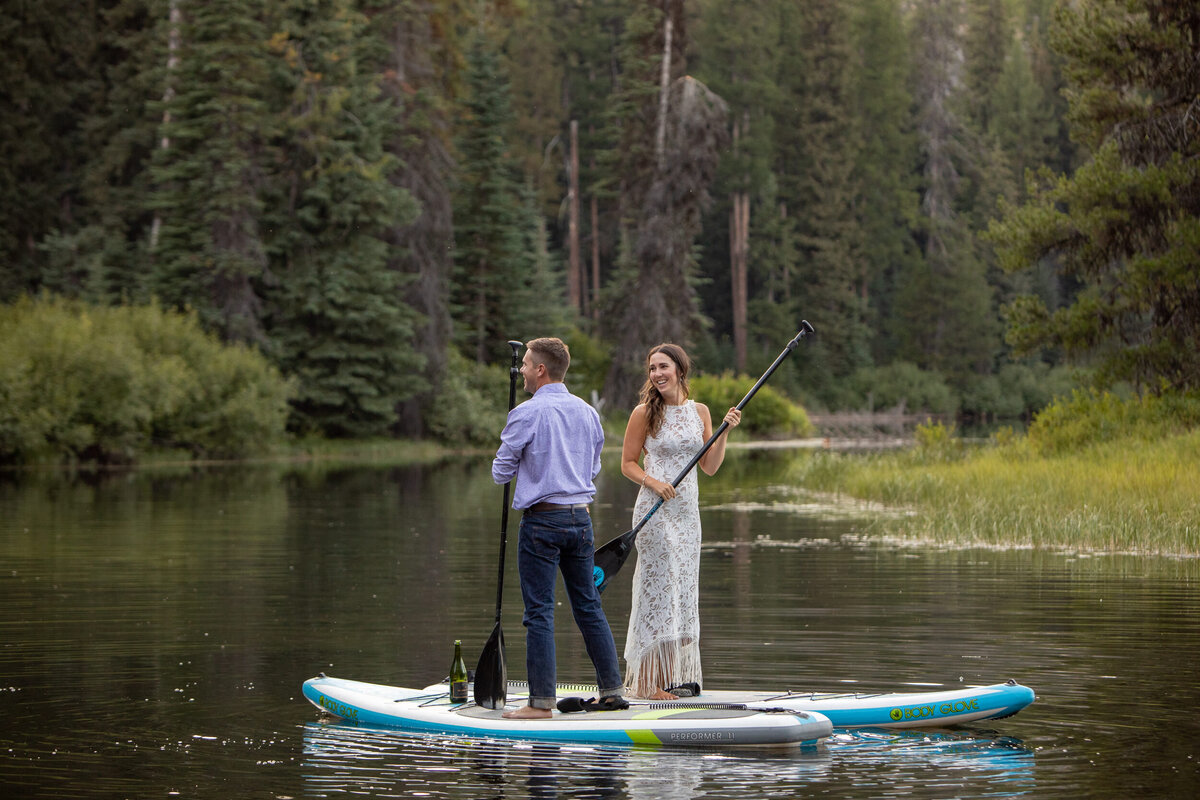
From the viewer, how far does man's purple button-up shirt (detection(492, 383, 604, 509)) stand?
879 cm

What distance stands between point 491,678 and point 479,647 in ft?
10.1

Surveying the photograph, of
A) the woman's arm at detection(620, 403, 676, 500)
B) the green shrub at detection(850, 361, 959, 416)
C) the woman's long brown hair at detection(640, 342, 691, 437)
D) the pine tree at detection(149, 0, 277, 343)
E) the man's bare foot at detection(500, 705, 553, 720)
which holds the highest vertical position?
the pine tree at detection(149, 0, 277, 343)

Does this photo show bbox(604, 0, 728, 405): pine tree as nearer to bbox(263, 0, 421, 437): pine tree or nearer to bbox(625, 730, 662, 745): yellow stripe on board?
bbox(263, 0, 421, 437): pine tree

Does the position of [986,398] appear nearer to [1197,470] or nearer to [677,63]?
[677,63]

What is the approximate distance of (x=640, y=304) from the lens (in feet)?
193

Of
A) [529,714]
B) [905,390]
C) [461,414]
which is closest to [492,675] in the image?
[529,714]

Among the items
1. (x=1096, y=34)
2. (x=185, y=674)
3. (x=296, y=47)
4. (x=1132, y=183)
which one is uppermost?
(x=296, y=47)

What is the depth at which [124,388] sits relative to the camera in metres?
39.6

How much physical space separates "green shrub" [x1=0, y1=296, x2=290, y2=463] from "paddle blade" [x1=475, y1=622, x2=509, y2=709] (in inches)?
1188

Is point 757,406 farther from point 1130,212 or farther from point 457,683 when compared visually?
point 457,683

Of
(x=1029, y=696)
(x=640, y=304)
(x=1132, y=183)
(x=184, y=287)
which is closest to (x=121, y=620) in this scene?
(x=1029, y=696)

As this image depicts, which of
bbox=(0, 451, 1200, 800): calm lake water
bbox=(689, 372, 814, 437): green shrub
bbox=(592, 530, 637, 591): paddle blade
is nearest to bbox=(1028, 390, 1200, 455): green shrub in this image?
bbox=(0, 451, 1200, 800): calm lake water

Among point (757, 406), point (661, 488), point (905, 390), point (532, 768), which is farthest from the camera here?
point (905, 390)

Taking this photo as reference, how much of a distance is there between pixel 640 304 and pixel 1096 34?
33266 millimetres
